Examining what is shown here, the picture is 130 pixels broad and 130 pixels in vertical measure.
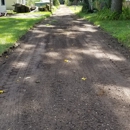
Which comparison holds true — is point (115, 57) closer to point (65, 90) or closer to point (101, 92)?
point (101, 92)

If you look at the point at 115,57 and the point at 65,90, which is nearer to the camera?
the point at 65,90

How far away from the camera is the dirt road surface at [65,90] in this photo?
14.9ft

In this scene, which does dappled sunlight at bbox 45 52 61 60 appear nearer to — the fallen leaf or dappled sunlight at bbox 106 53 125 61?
dappled sunlight at bbox 106 53 125 61

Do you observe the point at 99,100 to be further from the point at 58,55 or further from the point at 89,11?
the point at 89,11

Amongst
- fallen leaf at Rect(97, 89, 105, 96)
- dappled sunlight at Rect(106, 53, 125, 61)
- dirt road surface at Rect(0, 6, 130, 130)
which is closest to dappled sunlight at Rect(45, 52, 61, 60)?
dirt road surface at Rect(0, 6, 130, 130)

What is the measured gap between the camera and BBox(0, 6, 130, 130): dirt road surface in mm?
4535

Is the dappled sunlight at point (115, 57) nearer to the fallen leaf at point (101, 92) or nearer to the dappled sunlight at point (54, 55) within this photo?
the dappled sunlight at point (54, 55)

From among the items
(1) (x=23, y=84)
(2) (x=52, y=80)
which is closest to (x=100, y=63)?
(2) (x=52, y=80)

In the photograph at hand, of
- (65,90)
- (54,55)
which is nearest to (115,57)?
(54,55)

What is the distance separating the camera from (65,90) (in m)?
5.97

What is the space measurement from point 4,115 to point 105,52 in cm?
592

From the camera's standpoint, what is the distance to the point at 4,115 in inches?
189

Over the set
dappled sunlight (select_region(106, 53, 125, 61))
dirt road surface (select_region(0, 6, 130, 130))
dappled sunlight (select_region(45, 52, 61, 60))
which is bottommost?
dappled sunlight (select_region(106, 53, 125, 61))

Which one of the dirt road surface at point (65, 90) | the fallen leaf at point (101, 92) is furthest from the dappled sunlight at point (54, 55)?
the fallen leaf at point (101, 92)
